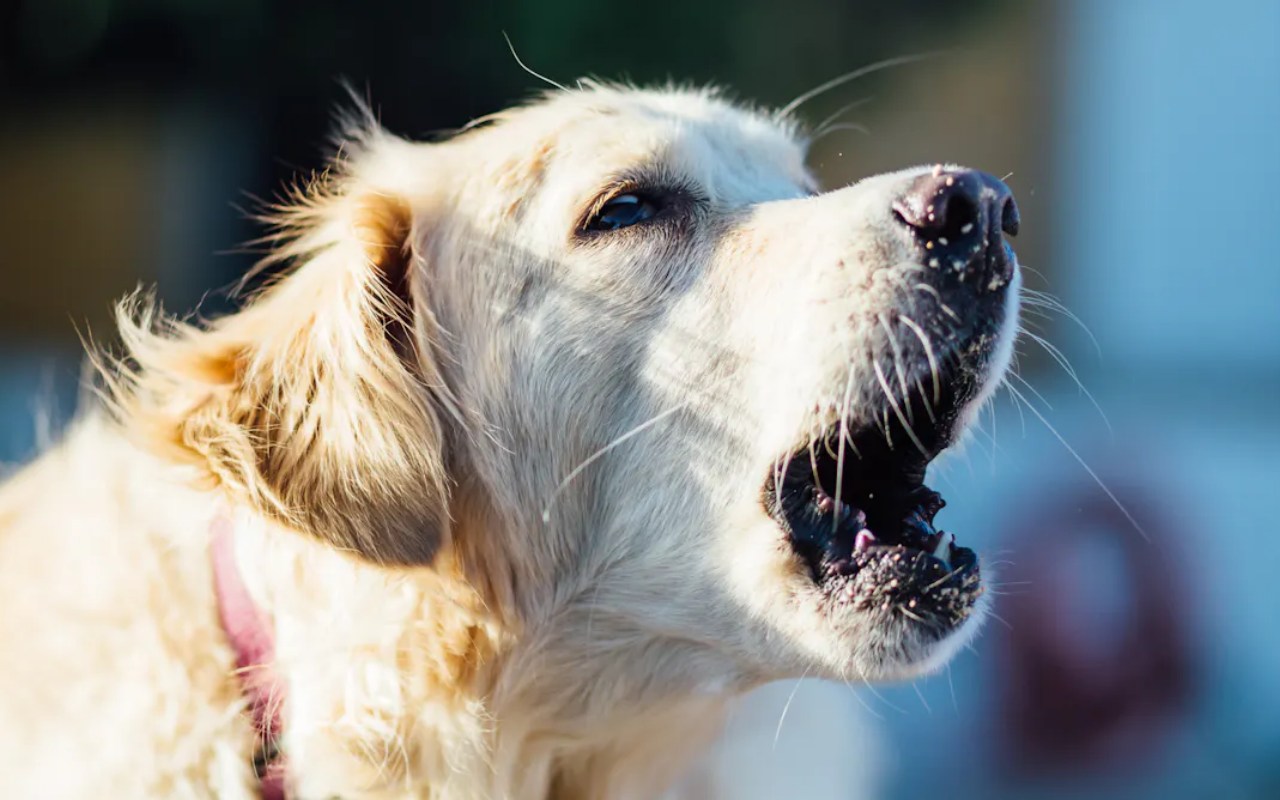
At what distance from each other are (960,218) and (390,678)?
116 cm

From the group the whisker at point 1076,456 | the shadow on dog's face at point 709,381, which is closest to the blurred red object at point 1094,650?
the whisker at point 1076,456

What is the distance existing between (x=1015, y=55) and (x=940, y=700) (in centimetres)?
453

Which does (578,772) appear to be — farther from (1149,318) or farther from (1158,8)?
(1158,8)

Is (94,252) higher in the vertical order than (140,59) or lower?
lower

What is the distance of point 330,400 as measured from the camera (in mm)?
1930

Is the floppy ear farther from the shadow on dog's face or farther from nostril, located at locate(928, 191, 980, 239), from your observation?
nostril, located at locate(928, 191, 980, 239)

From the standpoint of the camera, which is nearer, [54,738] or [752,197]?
[54,738]

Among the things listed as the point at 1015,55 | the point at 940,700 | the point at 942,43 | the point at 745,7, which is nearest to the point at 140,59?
the point at 745,7

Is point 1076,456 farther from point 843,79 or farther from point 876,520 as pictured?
point 843,79

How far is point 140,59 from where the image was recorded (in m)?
7.22

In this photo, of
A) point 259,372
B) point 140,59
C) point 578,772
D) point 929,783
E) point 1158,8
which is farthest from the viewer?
point 140,59

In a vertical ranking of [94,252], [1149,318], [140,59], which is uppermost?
[140,59]

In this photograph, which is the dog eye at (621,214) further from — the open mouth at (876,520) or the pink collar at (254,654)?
the pink collar at (254,654)

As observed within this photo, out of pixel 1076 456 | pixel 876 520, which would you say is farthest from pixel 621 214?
pixel 1076 456
